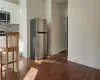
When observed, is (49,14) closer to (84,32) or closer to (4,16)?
(4,16)

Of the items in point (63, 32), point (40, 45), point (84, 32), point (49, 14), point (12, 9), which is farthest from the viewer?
point (63, 32)

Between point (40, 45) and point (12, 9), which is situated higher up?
point (12, 9)

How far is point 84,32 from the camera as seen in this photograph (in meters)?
3.45

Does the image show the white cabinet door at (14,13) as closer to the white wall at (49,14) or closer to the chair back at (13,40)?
the white wall at (49,14)

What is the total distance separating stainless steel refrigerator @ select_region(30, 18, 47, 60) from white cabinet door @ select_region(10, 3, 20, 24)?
80 centimetres

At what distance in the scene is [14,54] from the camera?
2744mm

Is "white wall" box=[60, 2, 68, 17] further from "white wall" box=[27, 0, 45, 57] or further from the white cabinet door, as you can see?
the white cabinet door

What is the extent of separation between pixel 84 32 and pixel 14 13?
3.17m

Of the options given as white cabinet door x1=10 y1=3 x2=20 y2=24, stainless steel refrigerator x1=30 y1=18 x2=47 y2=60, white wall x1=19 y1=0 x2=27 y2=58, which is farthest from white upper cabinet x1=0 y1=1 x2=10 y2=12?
stainless steel refrigerator x1=30 y1=18 x2=47 y2=60

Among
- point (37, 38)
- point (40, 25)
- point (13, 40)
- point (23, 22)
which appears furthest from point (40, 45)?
point (13, 40)

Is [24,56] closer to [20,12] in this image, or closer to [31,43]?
[31,43]

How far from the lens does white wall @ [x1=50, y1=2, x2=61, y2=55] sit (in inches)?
197

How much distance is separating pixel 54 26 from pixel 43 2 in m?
1.32

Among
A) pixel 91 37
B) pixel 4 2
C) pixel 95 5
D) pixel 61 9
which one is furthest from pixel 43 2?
pixel 91 37
